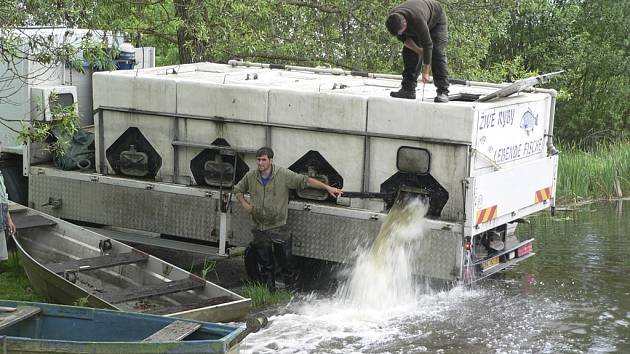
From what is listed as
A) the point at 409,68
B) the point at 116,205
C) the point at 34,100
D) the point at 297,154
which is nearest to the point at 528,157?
the point at 409,68

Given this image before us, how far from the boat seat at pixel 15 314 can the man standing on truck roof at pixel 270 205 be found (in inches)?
132

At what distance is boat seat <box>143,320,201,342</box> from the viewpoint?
825cm

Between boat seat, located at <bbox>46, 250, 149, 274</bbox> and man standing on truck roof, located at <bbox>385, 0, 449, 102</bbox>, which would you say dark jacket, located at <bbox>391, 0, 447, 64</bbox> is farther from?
boat seat, located at <bbox>46, 250, 149, 274</bbox>

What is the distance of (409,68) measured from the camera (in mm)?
11469

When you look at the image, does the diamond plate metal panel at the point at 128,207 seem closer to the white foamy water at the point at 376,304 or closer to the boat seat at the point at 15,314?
the white foamy water at the point at 376,304

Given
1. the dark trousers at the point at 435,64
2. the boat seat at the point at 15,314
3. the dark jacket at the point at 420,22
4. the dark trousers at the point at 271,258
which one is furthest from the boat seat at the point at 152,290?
the dark jacket at the point at 420,22

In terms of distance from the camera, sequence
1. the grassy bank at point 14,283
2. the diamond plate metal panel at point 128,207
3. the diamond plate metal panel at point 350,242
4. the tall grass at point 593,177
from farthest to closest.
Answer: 1. the tall grass at point 593,177
2. the diamond plate metal panel at point 128,207
3. the grassy bank at point 14,283
4. the diamond plate metal panel at point 350,242

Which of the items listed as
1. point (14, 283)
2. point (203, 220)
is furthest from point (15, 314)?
point (203, 220)

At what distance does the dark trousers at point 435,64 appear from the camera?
37.4ft

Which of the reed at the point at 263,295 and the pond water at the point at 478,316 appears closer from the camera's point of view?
the pond water at the point at 478,316

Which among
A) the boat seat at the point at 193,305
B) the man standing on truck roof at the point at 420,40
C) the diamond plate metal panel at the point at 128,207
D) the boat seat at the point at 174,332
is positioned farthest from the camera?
the diamond plate metal panel at the point at 128,207

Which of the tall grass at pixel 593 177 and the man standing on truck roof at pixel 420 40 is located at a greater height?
the man standing on truck roof at pixel 420 40

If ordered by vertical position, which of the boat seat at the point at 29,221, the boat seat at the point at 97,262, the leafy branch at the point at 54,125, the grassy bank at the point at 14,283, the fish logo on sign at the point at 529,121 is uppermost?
the fish logo on sign at the point at 529,121

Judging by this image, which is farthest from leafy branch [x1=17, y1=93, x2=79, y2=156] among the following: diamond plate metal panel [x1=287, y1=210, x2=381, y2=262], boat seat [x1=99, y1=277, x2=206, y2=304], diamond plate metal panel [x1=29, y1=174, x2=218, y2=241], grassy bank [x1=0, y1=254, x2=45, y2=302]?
diamond plate metal panel [x1=287, y1=210, x2=381, y2=262]
